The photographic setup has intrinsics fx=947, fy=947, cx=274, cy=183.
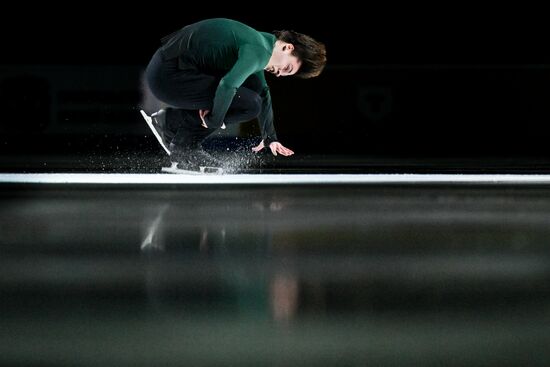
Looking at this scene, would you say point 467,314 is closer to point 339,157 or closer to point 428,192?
point 428,192

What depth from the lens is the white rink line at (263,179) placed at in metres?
4.96

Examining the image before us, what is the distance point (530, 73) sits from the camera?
8578mm

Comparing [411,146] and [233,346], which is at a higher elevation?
[233,346]

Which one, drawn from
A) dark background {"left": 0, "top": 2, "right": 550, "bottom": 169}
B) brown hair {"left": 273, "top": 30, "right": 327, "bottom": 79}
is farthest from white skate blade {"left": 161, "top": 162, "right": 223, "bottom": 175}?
dark background {"left": 0, "top": 2, "right": 550, "bottom": 169}

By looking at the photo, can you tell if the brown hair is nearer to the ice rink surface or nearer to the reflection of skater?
the reflection of skater

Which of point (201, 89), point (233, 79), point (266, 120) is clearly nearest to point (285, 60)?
point (233, 79)

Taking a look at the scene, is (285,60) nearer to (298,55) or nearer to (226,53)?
(298,55)

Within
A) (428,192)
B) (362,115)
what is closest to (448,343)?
(428,192)

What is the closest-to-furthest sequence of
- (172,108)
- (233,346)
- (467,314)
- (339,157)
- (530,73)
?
(233,346), (467,314), (172,108), (339,157), (530,73)

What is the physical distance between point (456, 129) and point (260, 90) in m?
4.32

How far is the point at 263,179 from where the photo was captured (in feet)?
17.1

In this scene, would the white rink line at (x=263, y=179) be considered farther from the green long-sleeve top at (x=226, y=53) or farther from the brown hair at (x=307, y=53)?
the brown hair at (x=307, y=53)

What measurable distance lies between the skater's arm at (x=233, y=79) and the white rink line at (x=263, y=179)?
0.47 metres

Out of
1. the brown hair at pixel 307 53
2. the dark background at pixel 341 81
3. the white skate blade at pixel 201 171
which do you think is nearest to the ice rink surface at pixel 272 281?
the brown hair at pixel 307 53
